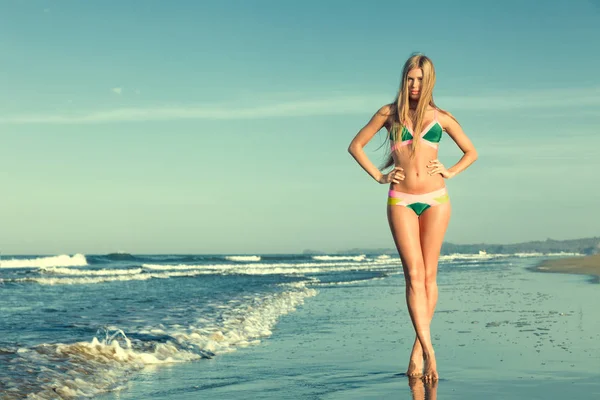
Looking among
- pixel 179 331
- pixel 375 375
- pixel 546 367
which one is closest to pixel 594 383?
pixel 546 367

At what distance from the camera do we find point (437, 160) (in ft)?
17.6

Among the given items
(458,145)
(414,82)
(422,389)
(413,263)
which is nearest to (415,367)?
(422,389)

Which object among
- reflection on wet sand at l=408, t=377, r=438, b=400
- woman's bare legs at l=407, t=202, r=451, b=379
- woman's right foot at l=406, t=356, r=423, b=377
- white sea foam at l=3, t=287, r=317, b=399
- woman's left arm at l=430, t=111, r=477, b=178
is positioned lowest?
white sea foam at l=3, t=287, r=317, b=399

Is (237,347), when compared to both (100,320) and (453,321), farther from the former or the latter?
(100,320)

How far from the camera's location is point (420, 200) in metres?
5.33

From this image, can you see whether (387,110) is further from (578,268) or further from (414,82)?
(578,268)

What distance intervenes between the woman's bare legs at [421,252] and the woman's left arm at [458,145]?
301 millimetres

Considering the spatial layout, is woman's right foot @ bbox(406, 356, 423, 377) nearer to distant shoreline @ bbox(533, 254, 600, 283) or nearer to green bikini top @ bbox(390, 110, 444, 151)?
green bikini top @ bbox(390, 110, 444, 151)

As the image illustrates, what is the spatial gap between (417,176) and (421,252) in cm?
64

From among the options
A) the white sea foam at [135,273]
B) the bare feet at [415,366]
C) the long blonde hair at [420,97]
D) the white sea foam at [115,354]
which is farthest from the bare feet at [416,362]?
the white sea foam at [135,273]

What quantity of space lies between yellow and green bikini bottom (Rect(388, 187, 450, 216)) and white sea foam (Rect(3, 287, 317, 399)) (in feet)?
9.68

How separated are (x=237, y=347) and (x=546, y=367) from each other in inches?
147

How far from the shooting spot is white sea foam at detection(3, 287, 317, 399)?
589 centimetres

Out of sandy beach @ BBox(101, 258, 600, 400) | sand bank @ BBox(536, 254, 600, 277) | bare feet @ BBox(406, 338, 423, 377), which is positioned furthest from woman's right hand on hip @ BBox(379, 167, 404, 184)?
sand bank @ BBox(536, 254, 600, 277)
